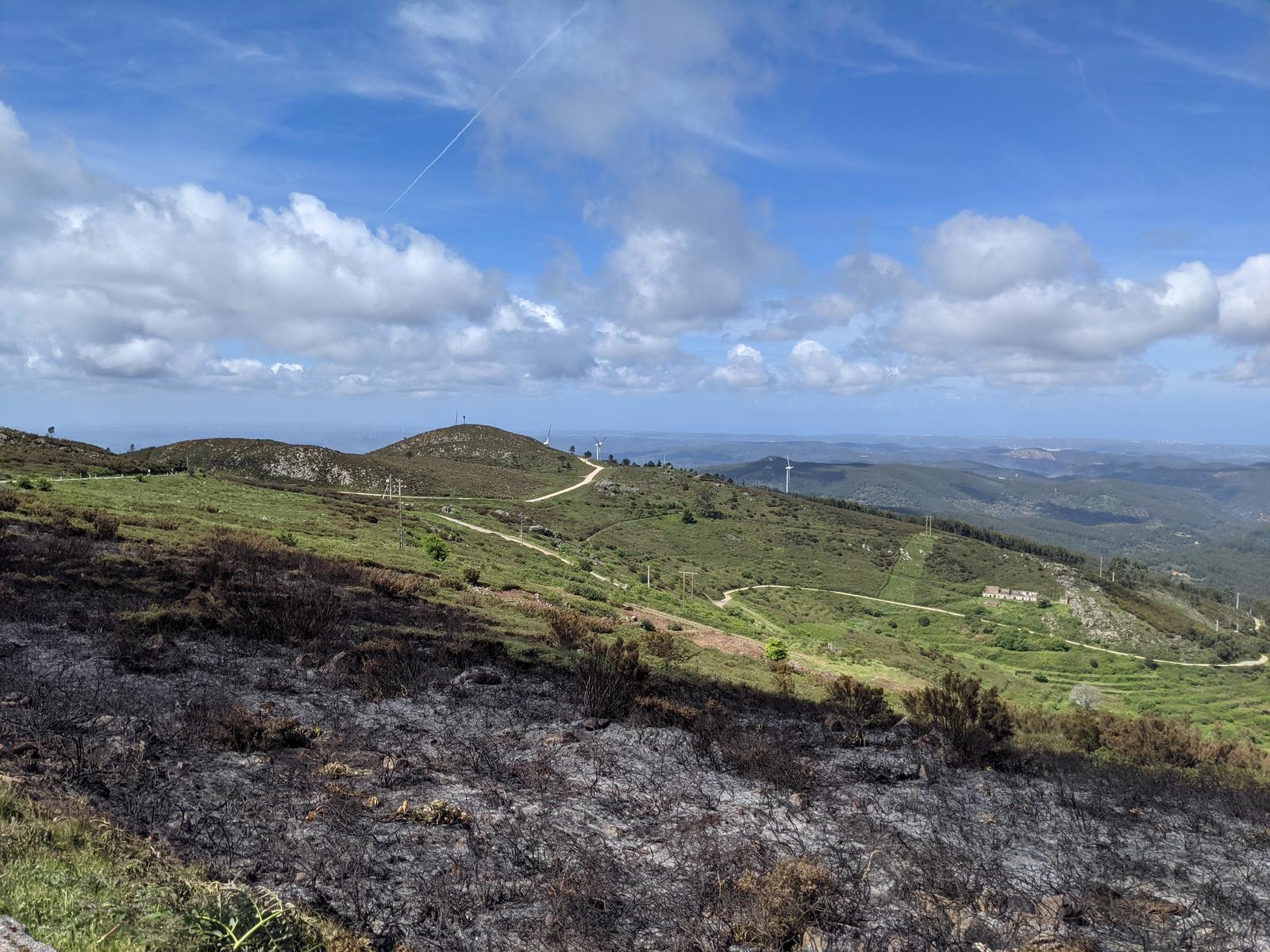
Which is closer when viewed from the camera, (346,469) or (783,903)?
(783,903)

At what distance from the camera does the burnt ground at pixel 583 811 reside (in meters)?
5.88

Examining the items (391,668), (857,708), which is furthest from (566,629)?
(857,708)

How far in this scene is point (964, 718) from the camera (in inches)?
471

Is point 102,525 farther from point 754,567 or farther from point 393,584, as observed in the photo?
point 754,567

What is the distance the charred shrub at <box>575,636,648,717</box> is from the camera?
1160 cm

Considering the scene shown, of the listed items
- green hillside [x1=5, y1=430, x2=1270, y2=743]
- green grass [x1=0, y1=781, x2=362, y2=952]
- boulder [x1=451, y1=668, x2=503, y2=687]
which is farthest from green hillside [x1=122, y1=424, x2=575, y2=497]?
green grass [x1=0, y1=781, x2=362, y2=952]

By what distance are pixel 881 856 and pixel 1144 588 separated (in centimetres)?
20440

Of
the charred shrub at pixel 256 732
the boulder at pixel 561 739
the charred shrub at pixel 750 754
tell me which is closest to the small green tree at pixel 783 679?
the charred shrub at pixel 750 754

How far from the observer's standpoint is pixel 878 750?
10961 mm

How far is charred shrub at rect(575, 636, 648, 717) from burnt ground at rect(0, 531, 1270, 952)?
39 cm

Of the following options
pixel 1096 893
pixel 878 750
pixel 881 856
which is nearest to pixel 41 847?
pixel 881 856

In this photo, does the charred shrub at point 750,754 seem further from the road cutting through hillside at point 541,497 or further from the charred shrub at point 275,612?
the road cutting through hillside at point 541,497

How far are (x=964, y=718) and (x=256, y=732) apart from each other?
11.4 meters

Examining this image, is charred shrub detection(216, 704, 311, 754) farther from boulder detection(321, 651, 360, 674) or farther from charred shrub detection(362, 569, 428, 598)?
charred shrub detection(362, 569, 428, 598)
